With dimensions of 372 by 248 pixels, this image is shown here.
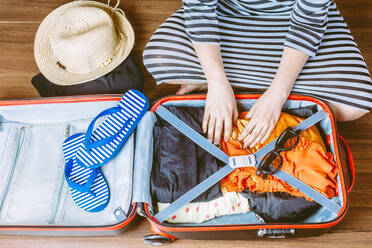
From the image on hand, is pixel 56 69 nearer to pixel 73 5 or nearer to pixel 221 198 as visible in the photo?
pixel 73 5

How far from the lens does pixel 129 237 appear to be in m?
0.92

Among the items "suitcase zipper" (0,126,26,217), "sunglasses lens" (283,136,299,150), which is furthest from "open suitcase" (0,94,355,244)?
"sunglasses lens" (283,136,299,150)

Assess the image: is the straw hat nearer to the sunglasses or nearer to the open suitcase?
the open suitcase

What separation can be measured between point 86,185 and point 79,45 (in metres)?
0.41

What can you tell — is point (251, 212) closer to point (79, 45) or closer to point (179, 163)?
point (179, 163)

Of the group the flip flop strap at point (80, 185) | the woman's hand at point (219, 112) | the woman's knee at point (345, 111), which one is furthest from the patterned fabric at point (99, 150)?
the woman's knee at point (345, 111)

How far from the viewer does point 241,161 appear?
30.6 inches

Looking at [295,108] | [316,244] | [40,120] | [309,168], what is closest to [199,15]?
[295,108]

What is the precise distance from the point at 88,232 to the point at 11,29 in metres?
0.92

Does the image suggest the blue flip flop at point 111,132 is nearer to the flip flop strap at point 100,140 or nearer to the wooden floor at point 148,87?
the flip flop strap at point 100,140

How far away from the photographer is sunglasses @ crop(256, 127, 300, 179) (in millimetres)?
756

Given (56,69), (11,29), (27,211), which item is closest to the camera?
(27,211)

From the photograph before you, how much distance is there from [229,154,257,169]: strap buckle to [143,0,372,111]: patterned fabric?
245 millimetres

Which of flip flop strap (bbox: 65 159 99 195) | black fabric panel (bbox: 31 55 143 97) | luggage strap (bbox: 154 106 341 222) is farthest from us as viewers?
black fabric panel (bbox: 31 55 143 97)
